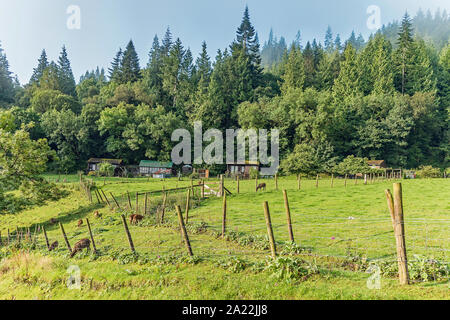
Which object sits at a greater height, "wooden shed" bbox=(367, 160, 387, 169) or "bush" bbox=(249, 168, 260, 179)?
"wooden shed" bbox=(367, 160, 387, 169)

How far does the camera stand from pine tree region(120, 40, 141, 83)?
75.4 metres

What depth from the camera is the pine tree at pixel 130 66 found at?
75387 mm

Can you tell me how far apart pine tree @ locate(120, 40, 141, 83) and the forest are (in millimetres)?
5714

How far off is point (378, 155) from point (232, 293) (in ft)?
182

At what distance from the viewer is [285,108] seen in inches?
2120

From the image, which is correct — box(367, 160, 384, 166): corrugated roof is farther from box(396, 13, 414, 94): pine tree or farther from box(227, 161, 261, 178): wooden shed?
box(396, 13, 414, 94): pine tree

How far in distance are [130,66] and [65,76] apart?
62.2 feet

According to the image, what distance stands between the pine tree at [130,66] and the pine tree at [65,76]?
14850 millimetres

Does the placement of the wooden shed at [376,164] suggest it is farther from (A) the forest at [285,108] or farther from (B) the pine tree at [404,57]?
(B) the pine tree at [404,57]

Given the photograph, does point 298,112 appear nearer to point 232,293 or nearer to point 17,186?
point 17,186

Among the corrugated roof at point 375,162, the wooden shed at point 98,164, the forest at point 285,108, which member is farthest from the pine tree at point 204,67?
the corrugated roof at point 375,162

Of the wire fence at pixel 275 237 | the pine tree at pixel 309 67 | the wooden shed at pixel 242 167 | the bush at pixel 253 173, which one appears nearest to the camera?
the wire fence at pixel 275 237

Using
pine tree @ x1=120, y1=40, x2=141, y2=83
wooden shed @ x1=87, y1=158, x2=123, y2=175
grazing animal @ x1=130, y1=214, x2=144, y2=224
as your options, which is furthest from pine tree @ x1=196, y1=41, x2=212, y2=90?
grazing animal @ x1=130, y1=214, x2=144, y2=224
